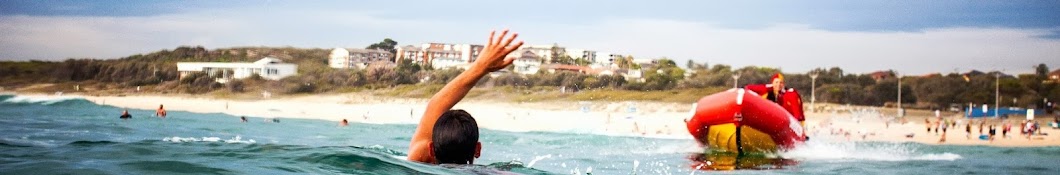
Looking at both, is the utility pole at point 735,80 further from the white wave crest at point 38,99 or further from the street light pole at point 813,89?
the white wave crest at point 38,99

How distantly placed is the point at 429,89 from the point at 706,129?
28.4 meters

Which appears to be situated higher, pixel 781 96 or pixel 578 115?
pixel 781 96

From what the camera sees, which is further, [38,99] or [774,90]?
[38,99]

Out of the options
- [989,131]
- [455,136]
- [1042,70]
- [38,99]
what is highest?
[1042,70]

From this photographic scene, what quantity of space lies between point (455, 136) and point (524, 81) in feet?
131

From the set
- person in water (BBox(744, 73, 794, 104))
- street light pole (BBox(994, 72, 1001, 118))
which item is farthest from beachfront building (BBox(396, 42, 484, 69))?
person in water (BBox(744, 73, 794, 104))

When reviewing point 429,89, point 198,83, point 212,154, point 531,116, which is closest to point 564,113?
point 531,116

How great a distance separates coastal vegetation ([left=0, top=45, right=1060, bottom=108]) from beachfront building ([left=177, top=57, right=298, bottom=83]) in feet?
1.23

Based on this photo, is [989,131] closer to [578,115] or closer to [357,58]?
[578,115]

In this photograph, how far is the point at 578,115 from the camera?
1341 inches

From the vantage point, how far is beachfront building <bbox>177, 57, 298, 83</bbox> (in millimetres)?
44312

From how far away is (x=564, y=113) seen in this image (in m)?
34.8

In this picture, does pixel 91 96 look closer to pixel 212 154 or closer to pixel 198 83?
pixel 198 83

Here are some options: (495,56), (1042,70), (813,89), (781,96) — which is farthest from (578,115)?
(495,56)
